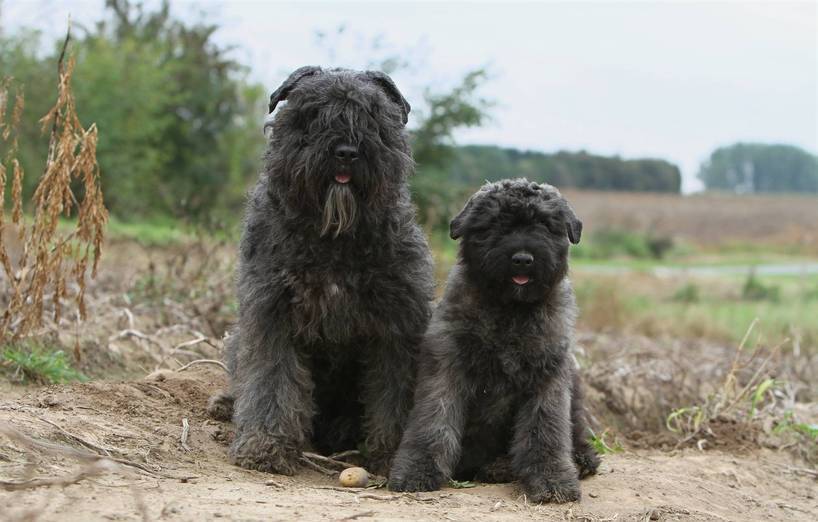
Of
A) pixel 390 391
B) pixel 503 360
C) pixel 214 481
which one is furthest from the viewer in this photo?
pixel 390 391

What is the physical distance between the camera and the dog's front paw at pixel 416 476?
5.55 meters

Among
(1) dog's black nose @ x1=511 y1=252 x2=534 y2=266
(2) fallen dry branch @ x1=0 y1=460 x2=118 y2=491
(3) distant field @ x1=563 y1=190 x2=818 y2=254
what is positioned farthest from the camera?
(3) distant field @ x1=563 y1=190 x2=818 y2=254

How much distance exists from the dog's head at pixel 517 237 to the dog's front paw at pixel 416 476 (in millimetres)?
1130

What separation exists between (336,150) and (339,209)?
36 cm

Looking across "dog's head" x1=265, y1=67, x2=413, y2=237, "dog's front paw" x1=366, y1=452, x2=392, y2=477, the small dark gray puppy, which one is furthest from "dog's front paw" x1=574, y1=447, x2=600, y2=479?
"dog's head" x1=265, y1=67, x2=413, y2=237

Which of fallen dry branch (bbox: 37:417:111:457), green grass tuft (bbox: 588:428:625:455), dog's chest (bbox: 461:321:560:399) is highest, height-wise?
dog's chest (bbox: 461:321:560:399)

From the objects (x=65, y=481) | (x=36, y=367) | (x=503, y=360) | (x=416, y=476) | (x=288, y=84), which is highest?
(x=288, y=84)

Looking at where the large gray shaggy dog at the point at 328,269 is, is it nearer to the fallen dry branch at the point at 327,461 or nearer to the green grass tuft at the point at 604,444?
the fallen dry branch at the point at 327,461

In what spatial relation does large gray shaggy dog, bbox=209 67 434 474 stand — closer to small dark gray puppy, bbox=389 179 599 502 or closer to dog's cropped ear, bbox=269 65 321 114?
dog's cropped ear, bbox=269 65 321 114

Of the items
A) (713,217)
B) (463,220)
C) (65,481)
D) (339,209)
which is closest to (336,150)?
(339,209)

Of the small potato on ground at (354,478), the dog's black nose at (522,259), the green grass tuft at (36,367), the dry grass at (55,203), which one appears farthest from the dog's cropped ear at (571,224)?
the green grass tuft at (36,367)

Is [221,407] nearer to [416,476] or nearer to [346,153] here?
[416,476]

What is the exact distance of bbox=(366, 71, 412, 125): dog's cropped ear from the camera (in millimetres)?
6172

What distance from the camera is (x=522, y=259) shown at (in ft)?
18.4
